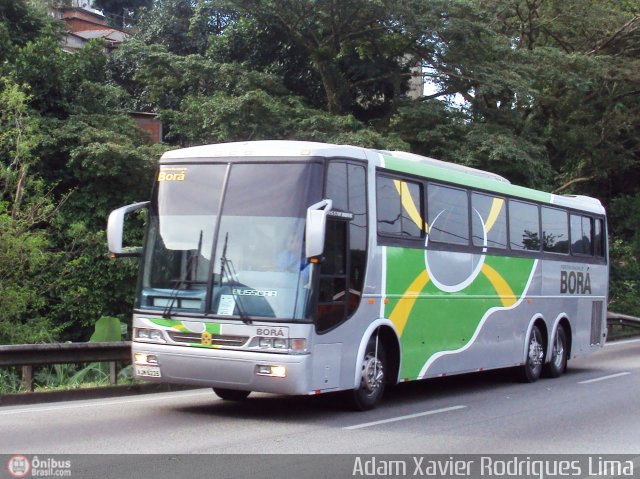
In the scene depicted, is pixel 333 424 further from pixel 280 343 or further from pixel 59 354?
pixel 59 354

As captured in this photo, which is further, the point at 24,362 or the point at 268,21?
the point at 268,21

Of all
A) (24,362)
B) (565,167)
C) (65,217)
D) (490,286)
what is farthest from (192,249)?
(565,167)

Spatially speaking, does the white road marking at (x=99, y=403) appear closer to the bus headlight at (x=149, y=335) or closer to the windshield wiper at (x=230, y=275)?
the bus headlight at (x=149, y=335)

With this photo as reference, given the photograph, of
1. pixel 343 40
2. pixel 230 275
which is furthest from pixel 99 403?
pixel 343 40

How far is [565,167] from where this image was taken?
107 feet

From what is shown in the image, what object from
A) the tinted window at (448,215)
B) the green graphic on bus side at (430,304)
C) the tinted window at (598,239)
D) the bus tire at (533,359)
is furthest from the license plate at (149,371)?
the tinted window at (598,239)

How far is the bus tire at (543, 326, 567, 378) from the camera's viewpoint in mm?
16656

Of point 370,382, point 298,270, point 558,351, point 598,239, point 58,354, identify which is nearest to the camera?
point 298,270

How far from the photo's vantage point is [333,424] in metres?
10.2

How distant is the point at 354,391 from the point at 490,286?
424 centimetres

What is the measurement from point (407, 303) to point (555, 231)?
594 centimetres

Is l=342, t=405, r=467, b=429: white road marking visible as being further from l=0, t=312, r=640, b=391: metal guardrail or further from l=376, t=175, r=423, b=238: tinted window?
l=0, t=312, r=640, b=391: metal guardrail

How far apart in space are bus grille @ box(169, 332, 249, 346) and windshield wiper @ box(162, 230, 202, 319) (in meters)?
0.27

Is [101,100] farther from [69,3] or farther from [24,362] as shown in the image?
[69,3]
